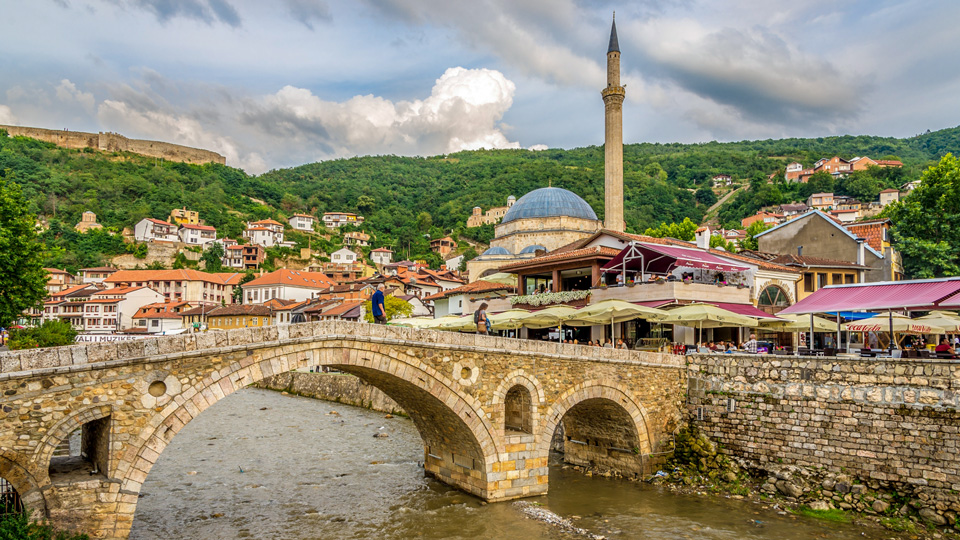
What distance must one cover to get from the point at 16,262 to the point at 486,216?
66.3 metres

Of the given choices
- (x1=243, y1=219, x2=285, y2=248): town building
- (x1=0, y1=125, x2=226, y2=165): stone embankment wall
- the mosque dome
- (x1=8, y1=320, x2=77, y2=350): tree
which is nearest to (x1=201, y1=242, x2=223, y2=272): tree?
(x1=243, y1=219, x2=285, y2=248): town building

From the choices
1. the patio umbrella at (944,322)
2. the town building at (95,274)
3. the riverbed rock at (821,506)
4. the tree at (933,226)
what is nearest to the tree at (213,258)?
the town building at (95,274)

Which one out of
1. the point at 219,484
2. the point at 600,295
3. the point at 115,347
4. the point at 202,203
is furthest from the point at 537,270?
the point at 202,203

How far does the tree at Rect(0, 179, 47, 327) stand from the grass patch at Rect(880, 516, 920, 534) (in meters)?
28.6

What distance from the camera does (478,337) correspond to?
43.3ft

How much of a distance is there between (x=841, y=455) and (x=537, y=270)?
13.6m

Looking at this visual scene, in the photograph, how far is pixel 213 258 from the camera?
81.6m

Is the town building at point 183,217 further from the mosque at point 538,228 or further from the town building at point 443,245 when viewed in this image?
the mosque at point 538,228

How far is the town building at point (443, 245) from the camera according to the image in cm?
8650

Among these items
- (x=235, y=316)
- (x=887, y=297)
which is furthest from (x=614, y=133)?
(x=235, y=316)

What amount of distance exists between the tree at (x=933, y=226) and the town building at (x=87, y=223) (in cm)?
8955

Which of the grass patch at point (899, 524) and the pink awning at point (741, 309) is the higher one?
the pink awning at point (741, 309)

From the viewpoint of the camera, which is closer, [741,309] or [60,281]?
[741,309]

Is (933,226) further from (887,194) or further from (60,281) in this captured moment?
(60,281)
